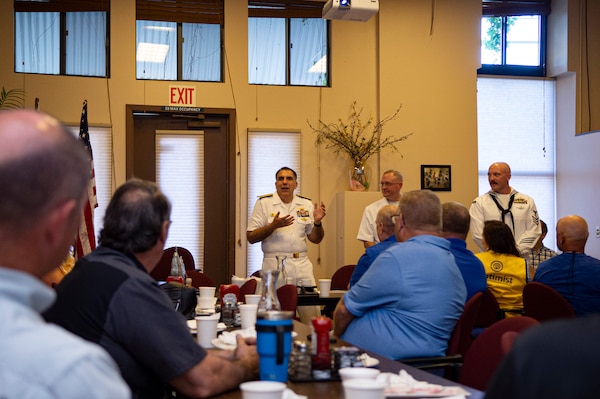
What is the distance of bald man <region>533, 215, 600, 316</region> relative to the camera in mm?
4898

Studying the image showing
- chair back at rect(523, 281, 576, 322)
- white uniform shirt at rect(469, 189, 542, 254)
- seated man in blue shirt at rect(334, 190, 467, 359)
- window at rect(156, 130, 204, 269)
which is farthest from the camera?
window at rect(156, 130, 204, 269)

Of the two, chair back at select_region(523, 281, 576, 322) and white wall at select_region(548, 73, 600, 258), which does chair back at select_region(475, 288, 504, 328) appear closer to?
chair back at select_region(523, 281, 576, 322)

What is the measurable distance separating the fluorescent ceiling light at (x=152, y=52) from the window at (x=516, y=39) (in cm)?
436

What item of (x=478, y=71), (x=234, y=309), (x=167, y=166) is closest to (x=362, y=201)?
(x=167, y=166)

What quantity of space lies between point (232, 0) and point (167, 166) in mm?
2068

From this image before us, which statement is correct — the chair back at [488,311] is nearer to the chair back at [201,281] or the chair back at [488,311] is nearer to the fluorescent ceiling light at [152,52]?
the chair back at [201,281]

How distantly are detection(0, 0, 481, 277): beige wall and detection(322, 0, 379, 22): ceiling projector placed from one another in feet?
4.91

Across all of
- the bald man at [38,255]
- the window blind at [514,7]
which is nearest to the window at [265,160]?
the window blind at [514,7]

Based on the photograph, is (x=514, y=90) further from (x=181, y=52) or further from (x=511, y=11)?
(x=181, y=52)

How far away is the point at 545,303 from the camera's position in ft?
15.2

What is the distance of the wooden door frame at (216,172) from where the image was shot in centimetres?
880

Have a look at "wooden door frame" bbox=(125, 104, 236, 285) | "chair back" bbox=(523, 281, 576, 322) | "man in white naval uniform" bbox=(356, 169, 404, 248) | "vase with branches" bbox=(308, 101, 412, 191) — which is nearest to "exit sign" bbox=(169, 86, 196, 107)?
"wooden door frame" bbox=(125, 104, 236, 285)

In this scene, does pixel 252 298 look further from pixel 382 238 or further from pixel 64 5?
pixel 64 5

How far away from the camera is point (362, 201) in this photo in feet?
28.7
